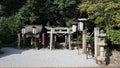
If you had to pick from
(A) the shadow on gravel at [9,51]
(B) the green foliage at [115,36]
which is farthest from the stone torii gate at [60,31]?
(B) the green foliage at [115,36]

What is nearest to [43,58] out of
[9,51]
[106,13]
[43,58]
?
[43,58]

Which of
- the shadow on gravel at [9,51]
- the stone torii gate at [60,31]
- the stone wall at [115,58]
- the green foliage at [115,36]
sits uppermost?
the green foliage at [115,36]

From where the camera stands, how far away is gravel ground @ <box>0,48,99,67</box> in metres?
13.9

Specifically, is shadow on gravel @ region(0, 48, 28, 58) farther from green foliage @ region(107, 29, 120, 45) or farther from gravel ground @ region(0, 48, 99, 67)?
green foliage @ region(107, 29, 120, 45)

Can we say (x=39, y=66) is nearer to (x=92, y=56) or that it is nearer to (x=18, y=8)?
(x=92, y=56)

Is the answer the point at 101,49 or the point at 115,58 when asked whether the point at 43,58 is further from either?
the point at 115,58

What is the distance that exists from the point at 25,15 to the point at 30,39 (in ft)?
4.93

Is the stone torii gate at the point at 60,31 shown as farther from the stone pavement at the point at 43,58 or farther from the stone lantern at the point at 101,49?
the stone lantern at the point at 101,49

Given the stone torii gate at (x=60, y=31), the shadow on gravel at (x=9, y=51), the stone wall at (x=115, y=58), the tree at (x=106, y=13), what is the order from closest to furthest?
the stone wall at (x=115, y=58) → the shadow on gravel at (x=9, y=51) → the tree at (x=106, y=13) → the stone torii gate at (x=60, y=31)

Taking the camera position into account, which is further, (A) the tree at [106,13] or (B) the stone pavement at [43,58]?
(A) the tree at [106,13]

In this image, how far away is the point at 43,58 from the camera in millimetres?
15336

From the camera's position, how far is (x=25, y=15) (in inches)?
787

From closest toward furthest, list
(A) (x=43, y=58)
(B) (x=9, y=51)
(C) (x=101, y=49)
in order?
(C) (x=101, y=49) → (A) (x=43, y=58) → (B) (x=9, y=51)

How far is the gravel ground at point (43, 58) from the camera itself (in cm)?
1392
